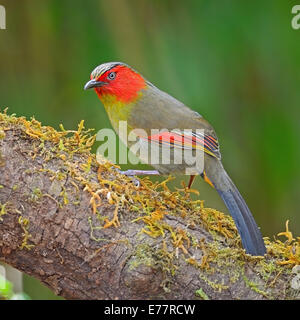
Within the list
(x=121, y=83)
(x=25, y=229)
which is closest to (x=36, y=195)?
(x=25, y=229)

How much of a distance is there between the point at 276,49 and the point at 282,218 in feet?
4.38

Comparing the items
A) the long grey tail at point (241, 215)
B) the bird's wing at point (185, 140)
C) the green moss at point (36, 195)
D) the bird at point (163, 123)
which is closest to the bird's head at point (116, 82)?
the bird at point (163, 123)

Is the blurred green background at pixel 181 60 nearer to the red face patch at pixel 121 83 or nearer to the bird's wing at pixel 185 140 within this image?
the red face patch at pixel 121 83

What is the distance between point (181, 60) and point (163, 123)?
149cm

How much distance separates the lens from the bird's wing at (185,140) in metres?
2.60

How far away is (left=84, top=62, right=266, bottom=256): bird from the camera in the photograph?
2.61m

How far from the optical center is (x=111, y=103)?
9.23 ft

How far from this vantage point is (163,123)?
2674 mm

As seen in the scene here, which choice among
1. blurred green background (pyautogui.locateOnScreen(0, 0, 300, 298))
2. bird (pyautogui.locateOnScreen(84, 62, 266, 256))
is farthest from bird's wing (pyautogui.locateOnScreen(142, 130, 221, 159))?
blurred green background (pyautogui.locateOnScreen(0, 0, 300, 298))

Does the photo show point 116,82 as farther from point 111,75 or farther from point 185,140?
point 185,140

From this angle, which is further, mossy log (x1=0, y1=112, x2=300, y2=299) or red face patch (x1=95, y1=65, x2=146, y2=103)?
red face patch (x1=95, y1=65, x2=146, y2=103)

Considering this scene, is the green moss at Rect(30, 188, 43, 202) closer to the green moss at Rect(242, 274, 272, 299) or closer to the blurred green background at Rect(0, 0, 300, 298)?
the green moss at Rect(242, 274, 272, 299)

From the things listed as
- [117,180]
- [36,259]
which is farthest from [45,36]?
[36,259]
